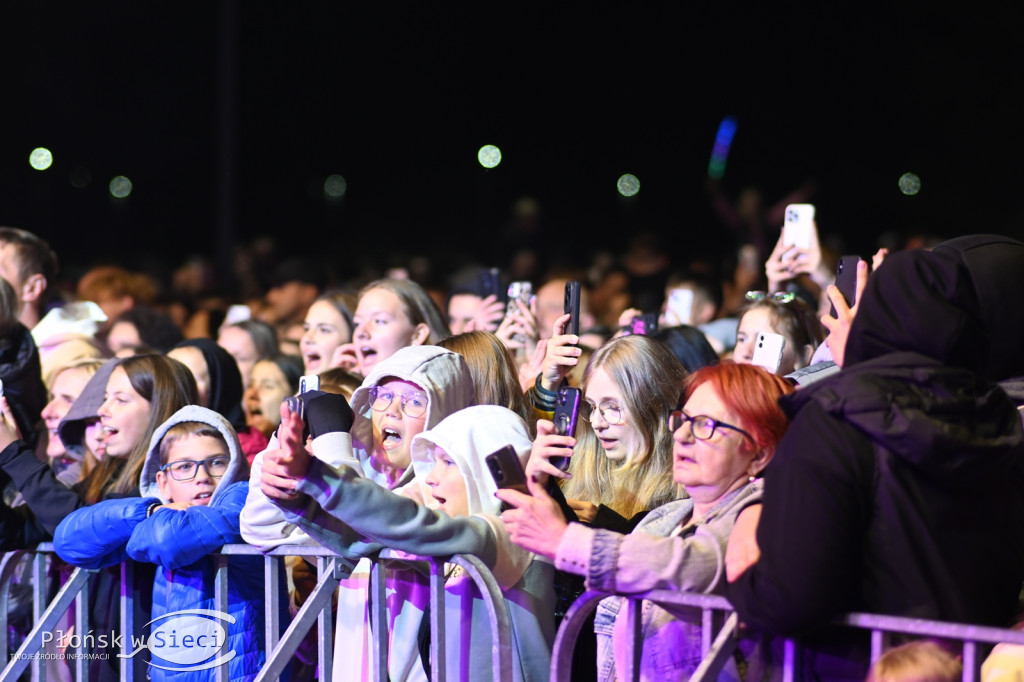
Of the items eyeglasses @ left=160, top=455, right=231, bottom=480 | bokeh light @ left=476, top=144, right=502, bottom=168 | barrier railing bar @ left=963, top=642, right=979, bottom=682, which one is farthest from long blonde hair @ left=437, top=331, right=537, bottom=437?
bokeh light @ left=476, top=144, right=502, bottom=168

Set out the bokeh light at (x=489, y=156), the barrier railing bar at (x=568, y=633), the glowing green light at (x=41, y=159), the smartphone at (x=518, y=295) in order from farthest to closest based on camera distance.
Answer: the glowing green light at (x=41, y=159)
the bokeh light at (x=489, y=156)
the smartphone at (x=518, y=295)
the barrier railing bar at (x=568, y=633)

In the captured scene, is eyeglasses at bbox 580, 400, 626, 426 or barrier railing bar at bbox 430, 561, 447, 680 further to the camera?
eyeglasses at bbox 580, 400, 626, 426

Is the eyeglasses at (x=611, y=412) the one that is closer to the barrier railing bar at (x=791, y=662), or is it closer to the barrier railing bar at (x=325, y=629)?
the barrier railing bar at (x=325, y=629)

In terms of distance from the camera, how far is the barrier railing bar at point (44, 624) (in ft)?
14.4

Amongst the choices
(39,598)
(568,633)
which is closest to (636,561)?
(568,633)

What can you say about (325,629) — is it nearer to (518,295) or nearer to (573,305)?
(573,305)

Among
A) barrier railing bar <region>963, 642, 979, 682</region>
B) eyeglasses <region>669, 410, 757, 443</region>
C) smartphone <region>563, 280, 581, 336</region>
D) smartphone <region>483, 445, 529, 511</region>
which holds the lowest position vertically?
barrier railing bar <region>963, 642, 979, 682</region>

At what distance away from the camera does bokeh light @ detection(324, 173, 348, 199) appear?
1162 inches

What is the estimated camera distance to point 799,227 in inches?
222

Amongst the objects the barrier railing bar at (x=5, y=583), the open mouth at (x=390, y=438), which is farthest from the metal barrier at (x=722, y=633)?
the barrier railing bar at (x=5, y=583)

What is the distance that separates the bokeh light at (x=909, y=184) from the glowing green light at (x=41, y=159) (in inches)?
684

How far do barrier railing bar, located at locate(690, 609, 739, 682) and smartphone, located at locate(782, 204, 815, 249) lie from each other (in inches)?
120

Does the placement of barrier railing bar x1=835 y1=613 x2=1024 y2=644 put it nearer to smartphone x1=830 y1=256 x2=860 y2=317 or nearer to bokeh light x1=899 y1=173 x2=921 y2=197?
smartphone x1=830 y1=256 x2=860 y2=317

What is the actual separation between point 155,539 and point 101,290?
5.16 meters
